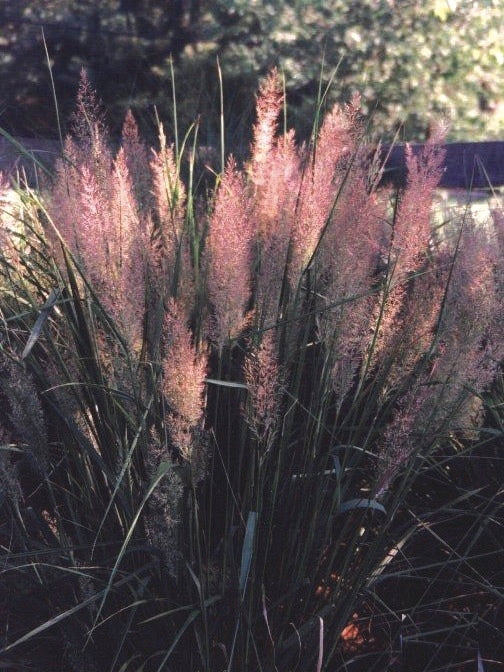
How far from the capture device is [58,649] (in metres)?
2.03

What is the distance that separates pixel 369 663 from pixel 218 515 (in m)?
0.53

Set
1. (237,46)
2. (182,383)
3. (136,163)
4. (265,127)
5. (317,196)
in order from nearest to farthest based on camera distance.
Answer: (182,383) < (317,196) < (265,127) < (136,163) < (237,46)

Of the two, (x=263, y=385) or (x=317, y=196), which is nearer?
(x=263, y=385)

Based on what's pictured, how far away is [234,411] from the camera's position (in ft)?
6.68

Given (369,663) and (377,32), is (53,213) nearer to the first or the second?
(369,663)

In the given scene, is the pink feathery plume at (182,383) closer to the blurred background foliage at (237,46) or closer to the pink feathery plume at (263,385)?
the pink feathery plume at (263,385)

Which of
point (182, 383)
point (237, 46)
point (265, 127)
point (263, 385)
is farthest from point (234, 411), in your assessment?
point (237, 46)

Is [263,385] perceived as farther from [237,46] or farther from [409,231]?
[237,46]

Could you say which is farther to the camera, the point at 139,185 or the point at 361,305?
the point at 139,185

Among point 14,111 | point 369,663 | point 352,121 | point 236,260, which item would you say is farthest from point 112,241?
point 14,111

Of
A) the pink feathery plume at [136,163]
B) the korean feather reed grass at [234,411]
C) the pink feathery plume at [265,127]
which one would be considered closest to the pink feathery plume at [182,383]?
the korean feather reed grass at [234,411]

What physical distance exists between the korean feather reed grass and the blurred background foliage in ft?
23.4

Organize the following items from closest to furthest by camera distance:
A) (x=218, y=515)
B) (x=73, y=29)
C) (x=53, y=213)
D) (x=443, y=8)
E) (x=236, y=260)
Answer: (x=236, y=260)
(x=53, y=213)
(x=218, y=515)
(x=443, y=8)
(x=73, y=29)

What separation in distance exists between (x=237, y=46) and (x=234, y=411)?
7.67 metres
